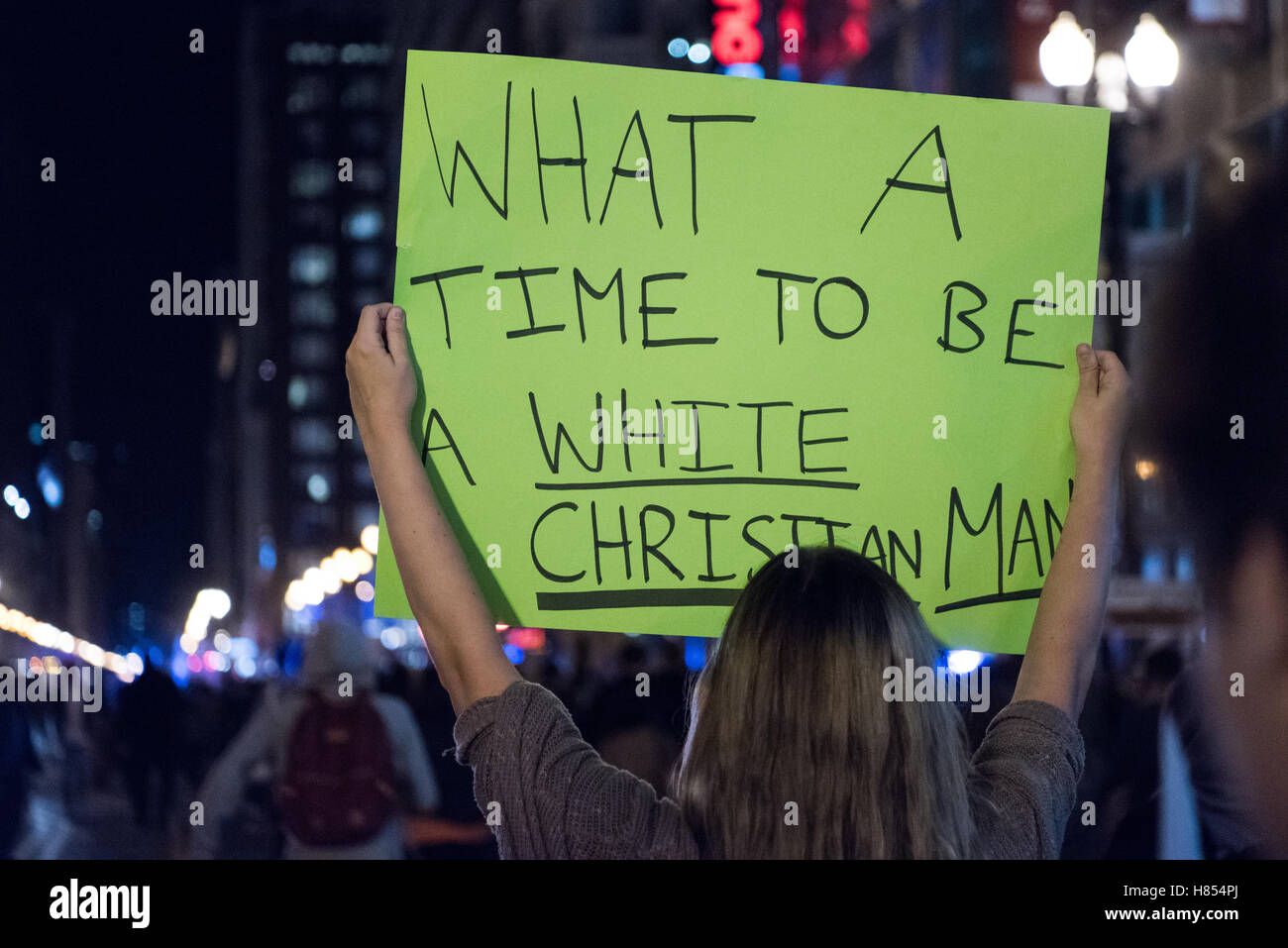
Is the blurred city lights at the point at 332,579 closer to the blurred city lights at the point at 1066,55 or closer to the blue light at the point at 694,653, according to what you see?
the blue light at the point at 694,653

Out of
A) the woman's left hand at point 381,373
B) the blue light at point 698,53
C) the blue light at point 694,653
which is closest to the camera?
the woman's left hand at point 381,373

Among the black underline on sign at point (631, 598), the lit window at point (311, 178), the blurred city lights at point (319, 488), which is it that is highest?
the lit window at point (311, 178)

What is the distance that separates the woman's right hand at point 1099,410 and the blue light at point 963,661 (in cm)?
36

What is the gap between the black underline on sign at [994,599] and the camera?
1639mm

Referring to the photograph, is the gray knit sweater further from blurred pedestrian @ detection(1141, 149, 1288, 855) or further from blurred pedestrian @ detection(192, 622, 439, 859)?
blurred pedestrian @ detection(1141, 149, 1288, 855)

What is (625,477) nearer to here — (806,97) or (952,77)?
(806,97)

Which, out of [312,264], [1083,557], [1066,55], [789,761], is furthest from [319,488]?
[1066,55]

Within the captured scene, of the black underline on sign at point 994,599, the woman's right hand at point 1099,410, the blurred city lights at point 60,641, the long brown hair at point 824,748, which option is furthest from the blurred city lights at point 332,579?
the woman's right hand at point 1099,410

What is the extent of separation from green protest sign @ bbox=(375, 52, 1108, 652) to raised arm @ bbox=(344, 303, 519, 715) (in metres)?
0.06

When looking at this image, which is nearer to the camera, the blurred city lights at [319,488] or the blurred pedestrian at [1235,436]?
the blurred city lights at [319,488]

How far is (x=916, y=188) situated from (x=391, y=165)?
988 mm

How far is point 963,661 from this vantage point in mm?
1860
